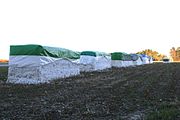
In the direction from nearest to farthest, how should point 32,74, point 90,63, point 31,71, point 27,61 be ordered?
point 32,74, point 31,71, point 27,61, point 90,63

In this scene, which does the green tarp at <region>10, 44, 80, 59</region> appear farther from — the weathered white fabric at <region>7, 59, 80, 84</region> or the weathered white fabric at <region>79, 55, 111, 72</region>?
the weathered white fabric at <region>79, 55, 111, 72</region>

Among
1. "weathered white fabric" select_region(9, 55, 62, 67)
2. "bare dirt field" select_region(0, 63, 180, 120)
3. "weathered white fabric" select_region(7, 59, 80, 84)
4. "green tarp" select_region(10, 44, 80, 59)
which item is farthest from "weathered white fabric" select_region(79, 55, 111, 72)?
"bare dirt field" select_region(0, 63, 180, 120)

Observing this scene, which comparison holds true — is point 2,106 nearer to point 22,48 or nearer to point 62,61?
Answer: point 22,48

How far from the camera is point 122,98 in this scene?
13078 millimetres

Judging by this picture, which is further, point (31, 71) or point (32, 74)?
point (31, 71)

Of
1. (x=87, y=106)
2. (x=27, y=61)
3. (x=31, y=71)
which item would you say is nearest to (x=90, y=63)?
(x=27, y=61)

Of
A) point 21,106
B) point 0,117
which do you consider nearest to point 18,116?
point 0,117

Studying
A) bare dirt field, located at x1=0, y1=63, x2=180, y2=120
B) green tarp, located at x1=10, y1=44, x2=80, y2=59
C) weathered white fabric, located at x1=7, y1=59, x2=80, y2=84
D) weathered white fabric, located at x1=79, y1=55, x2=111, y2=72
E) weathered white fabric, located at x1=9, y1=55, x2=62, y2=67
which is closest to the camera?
bare dirt field, located at x1=0, y1=63, x2=180, y2=120

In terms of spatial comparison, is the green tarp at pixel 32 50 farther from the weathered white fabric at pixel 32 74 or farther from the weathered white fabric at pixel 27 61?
the weathered white fabric at pixel 32 74

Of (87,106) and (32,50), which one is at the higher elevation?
(32,50)

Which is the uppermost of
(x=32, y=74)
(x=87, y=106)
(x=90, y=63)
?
(x=90, y=63)

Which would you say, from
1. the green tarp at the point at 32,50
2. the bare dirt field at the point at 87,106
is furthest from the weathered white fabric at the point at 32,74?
the bare dirt field at the point at 87,106

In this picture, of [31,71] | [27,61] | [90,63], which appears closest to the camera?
[31,71]

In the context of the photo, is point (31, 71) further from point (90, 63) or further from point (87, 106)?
point (90, 63)
